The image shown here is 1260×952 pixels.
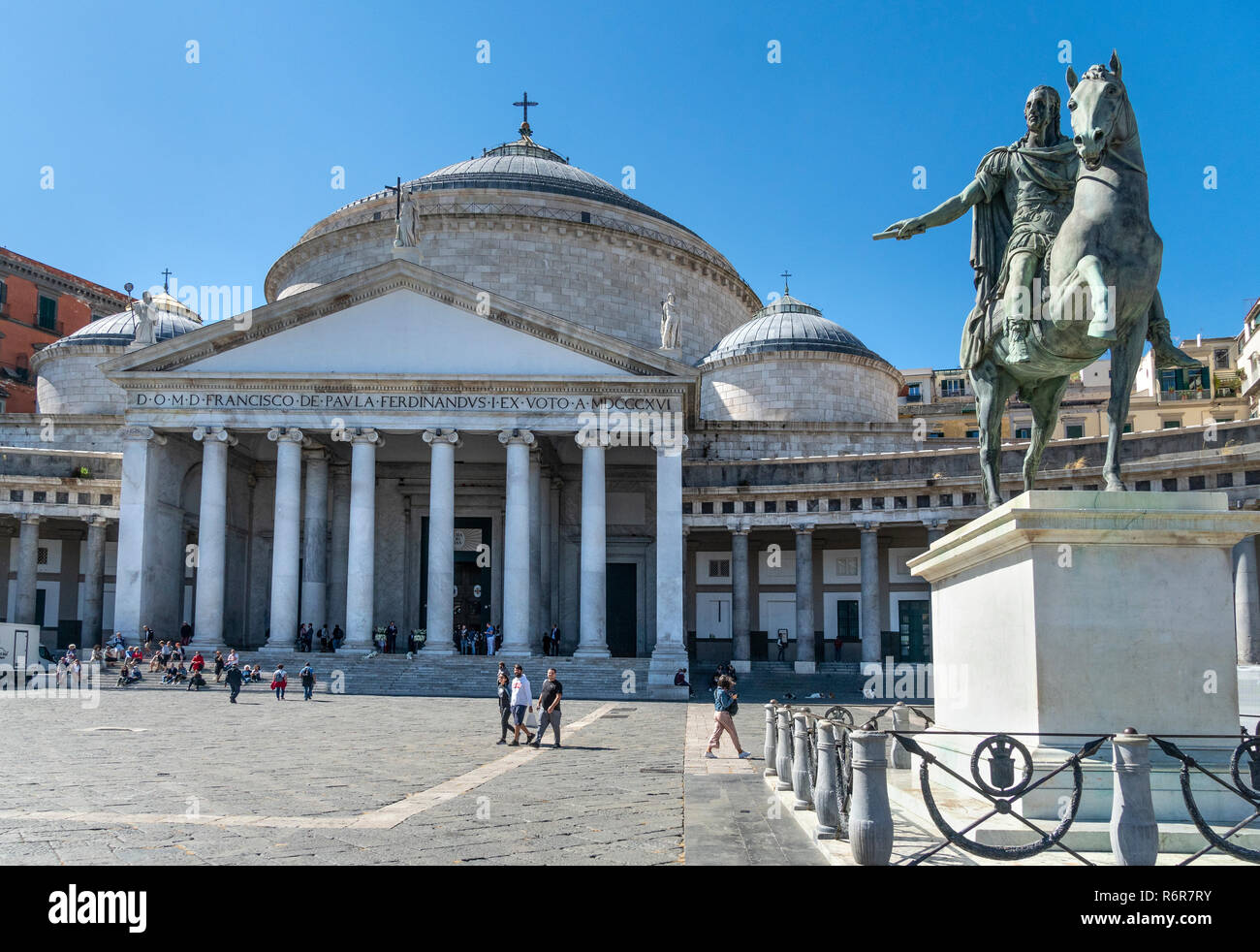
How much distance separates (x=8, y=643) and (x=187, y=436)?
851 cm

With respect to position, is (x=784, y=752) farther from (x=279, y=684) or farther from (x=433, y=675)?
(x=433, y=675)

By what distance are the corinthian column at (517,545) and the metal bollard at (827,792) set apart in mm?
25841

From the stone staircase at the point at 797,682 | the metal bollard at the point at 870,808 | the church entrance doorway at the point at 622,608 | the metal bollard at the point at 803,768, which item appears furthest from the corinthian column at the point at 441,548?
the metal bollard at the point at 870,808

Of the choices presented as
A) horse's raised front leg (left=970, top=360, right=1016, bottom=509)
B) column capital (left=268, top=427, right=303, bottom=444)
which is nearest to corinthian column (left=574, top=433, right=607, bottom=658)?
column capital (left=268, top=427, right=303, bottom=444)

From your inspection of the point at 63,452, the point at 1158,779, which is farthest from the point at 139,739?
the point at 63,452

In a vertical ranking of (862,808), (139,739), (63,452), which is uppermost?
(63,452)

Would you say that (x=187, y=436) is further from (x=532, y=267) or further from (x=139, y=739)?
(x=139, y=739)

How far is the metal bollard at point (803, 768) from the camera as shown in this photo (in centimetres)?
988

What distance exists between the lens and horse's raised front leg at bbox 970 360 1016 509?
29.1ft

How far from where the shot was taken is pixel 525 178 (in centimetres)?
4994

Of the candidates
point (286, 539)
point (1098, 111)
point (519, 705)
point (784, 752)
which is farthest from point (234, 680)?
point (1098, 111)

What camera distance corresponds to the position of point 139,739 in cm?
1748

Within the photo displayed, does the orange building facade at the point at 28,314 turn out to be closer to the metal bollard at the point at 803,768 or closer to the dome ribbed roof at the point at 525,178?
the dome ribbed roof at the point at 525,178

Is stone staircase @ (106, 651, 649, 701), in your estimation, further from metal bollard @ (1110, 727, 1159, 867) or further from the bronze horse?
metal bollard @ (1110, 727, 1159, 867)
